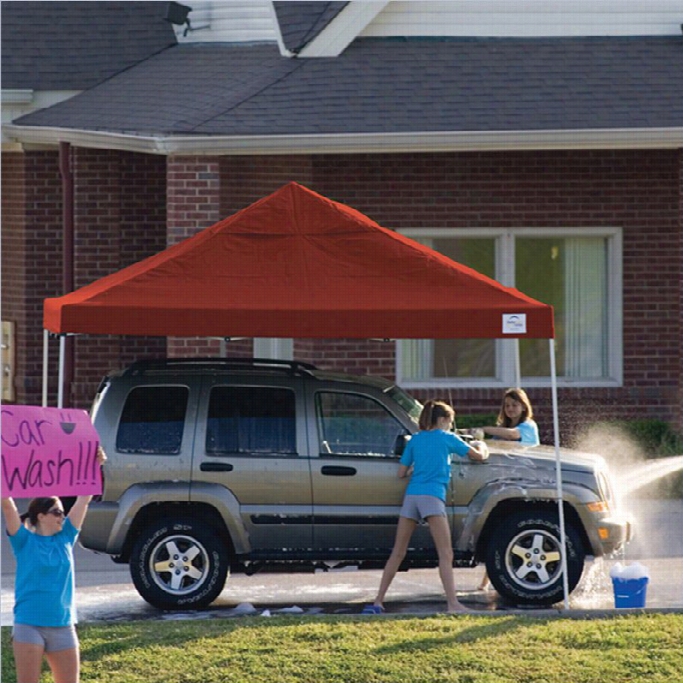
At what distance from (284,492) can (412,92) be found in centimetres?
702

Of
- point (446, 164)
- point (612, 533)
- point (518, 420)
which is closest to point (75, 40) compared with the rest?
point (446, 164)

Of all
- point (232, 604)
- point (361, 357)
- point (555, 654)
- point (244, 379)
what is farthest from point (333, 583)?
point (361, 357)

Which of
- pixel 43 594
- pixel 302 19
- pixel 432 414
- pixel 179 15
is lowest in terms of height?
pixel 43 594

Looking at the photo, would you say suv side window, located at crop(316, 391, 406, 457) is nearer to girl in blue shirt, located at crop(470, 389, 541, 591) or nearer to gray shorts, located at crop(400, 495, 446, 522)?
gray shorts, located at crop(400, 495, 446, 522)

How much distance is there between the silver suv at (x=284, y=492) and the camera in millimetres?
10586

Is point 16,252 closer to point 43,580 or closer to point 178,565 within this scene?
point 178,565

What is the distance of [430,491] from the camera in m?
10.3

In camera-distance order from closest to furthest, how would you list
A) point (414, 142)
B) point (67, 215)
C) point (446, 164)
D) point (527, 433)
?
point (527, 433)
point (414, 142)
point (446, 164)
point (67, 215)

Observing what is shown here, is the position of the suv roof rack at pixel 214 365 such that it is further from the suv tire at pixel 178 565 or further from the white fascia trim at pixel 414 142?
the white fascia trim at pixel 414 142

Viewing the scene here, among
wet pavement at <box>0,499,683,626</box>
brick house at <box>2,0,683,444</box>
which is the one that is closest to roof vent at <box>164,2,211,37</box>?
brick house at <box>2,0,683,444</box>

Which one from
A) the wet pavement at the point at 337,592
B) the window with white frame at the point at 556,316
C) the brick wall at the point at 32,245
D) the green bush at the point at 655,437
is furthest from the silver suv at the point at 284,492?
the brick wall at the point at 32,245

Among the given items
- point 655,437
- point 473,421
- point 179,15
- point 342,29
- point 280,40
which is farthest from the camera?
point 179,15

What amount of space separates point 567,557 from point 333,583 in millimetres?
1981

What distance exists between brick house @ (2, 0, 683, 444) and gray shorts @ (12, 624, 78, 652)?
9.31 meters
